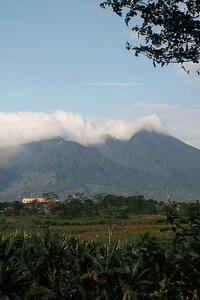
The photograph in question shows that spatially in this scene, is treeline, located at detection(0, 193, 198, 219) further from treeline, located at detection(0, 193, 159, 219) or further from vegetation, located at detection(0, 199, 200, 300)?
vegetation, located at detection(0, 199, 200, 300)

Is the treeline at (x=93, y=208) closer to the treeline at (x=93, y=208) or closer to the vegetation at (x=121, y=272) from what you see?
the treeline at (x=93, y=208)

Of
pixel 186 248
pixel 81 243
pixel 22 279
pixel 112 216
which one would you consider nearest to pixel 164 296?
pixel 186 248

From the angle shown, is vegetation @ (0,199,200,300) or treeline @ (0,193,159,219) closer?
vegetation @ (0,199,200,300)

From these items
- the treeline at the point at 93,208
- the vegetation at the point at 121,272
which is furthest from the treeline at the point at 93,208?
the vegetation at the point at 121,272

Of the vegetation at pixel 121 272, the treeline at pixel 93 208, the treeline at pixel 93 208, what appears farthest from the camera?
the treeline at pixel 93 208

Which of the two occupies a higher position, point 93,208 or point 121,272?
point 93,208

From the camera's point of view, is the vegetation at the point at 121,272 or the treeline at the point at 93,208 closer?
the vegetation at the point at 121,272

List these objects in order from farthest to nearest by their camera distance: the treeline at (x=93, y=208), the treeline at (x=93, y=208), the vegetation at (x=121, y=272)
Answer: the treeline at (x=93, y=208) < the treeline at (x=93, y=208) < the vegetation at (x=121, y=272)

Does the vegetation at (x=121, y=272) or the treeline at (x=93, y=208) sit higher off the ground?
the treeline at (x=93, y=208)

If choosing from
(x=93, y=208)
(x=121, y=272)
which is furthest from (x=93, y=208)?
(x=121, y=272)

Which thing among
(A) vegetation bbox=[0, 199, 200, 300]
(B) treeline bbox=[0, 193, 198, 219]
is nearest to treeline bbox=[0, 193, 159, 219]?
(B) treeline bbox=[0, 193, 198, 219]

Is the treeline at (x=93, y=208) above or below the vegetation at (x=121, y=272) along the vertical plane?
above

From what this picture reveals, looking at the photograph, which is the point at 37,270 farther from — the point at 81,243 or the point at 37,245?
the point at 81,243

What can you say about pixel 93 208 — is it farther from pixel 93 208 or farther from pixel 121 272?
pixel 121 272
